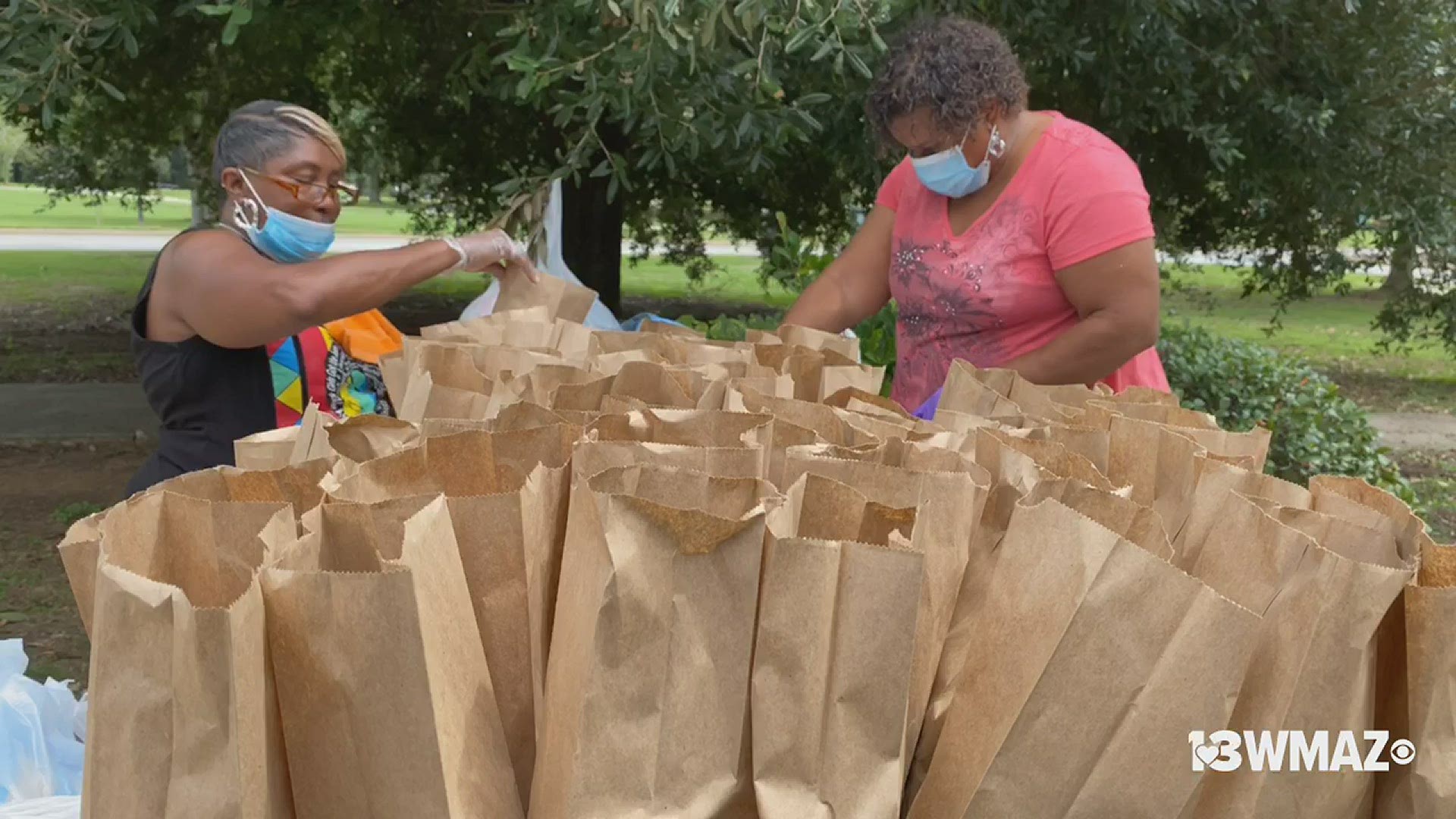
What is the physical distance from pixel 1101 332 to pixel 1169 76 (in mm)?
4437

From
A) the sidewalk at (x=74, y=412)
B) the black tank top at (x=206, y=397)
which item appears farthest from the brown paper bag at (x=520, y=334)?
the sidewalk at (x=74, y=412)

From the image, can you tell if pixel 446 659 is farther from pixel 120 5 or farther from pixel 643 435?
pixel 120 5

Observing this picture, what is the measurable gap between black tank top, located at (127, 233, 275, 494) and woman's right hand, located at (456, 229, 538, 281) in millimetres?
505

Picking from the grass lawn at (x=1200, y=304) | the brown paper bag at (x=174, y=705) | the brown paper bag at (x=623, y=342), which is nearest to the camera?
the brown paper bag at (x=174, y=705)

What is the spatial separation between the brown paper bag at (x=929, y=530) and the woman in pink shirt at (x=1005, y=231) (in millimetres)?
1423

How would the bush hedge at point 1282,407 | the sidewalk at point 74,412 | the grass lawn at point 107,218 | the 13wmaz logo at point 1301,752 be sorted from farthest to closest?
1. the grass lawn at point 107,218
2. the sidewalk at point 74,412
3. the bush hedge at point 1282,407
4. the 13wmaz logo at point 1301,752

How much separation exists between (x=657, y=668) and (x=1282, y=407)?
6.20 m

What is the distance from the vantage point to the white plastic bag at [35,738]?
6.58 ft

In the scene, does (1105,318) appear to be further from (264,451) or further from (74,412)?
(74,412)

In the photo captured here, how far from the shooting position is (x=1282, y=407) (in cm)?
674

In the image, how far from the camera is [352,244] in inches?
1204

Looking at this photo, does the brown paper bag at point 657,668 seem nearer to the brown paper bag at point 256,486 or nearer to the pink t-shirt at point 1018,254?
the brown paper bag at point 256,486

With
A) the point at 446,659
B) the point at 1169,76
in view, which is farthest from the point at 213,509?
the point at 1169,76

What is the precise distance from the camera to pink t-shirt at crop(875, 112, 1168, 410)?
110 inches
